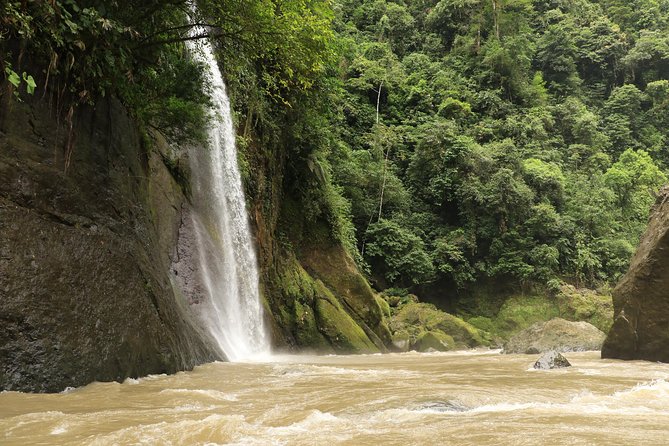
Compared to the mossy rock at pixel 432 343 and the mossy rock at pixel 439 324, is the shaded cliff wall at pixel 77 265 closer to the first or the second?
the mossy rock at pixel 432 343

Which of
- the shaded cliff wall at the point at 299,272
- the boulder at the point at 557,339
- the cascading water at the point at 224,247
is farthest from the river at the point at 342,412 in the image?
the shaded cliff wall at the point at 299,272

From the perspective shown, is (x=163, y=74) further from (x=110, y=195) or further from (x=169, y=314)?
(x=169, y=314)

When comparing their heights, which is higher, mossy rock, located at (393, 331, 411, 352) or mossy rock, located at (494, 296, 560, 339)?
mossy rock, located at (494, 296, 560, 339)

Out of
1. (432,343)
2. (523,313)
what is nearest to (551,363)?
(432,343)

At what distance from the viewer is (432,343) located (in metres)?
19.8

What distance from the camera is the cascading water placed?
12281 millimetres

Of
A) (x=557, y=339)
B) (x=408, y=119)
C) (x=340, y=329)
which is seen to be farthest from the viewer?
(x=408, y=119)

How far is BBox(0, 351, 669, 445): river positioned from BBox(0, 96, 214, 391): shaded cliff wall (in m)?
0.40

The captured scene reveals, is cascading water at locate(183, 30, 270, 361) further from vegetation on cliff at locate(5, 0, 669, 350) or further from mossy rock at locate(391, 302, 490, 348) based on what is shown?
mossy rock at locate(391, 302, 490, 348)

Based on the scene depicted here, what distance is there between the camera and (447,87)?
122 ft

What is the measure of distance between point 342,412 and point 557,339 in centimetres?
1353

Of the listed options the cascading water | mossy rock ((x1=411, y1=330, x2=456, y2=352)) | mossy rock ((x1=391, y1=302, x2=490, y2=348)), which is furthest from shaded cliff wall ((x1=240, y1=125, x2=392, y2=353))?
mossy rock ((x1=391, y1=302, x2=490, y2=348))

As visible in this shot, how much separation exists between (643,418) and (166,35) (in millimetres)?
8697

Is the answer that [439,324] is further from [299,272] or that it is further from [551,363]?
[551,363]
